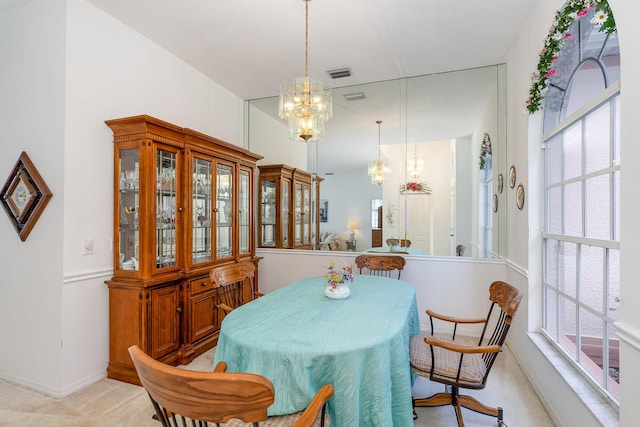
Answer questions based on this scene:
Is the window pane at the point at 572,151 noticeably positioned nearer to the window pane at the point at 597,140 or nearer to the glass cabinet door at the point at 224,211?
the window pane at the point at 597,140

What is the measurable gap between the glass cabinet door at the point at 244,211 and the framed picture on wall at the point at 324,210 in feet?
3.54

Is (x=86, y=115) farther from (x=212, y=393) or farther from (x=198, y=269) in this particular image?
(x=212, y=393)

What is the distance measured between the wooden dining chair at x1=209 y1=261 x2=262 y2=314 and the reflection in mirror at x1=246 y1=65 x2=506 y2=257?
1451mm

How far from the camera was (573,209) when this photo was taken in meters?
2.15

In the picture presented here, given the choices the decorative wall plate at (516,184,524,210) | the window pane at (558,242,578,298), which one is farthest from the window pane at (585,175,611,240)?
the decorative wall plate at (516,184,524,210)

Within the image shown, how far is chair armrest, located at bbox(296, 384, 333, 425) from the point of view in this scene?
114 cm

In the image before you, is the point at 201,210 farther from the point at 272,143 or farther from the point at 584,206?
the point at 584,206

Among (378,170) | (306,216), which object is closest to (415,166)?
(378,170)

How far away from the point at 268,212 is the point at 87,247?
242 cm

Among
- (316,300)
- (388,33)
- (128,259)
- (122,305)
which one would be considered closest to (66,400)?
(122,305)

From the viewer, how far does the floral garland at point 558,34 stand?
1.54 meters

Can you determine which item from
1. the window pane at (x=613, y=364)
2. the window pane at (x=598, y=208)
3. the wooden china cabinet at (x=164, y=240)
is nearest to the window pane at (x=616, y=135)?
the window pane at (x=598, y=208)

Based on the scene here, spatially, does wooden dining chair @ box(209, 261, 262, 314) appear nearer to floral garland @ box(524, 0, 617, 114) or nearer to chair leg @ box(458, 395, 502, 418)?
chair leg @ box(458, 395, 502, 418)

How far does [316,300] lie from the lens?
222 centimetres
